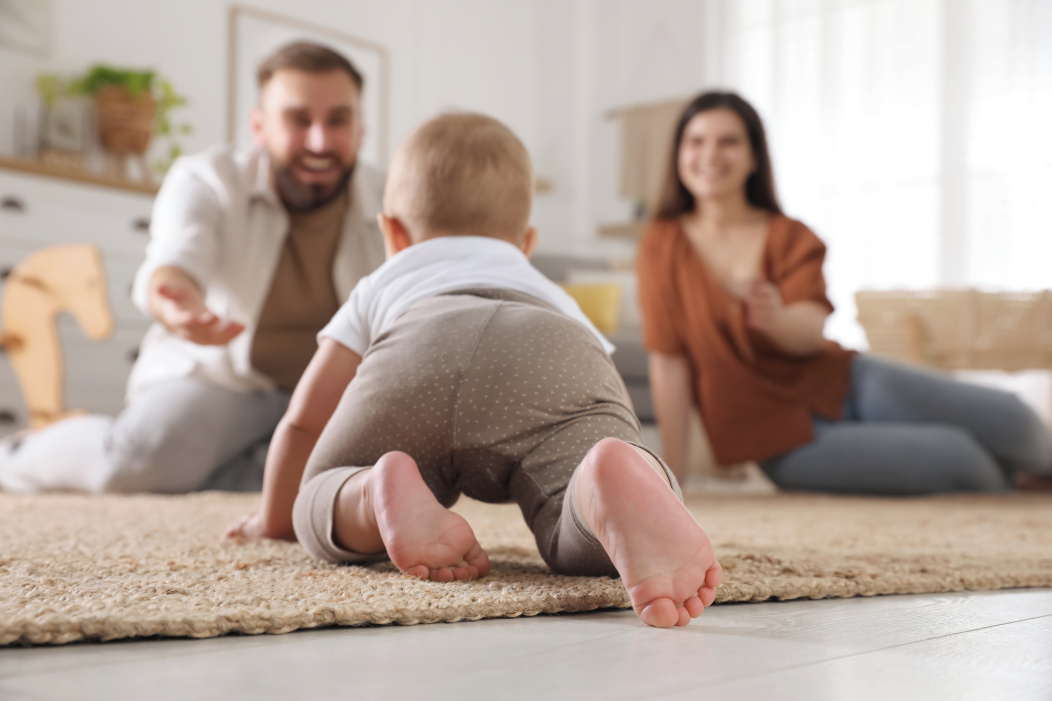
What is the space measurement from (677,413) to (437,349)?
1.40 m

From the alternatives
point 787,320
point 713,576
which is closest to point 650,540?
point 713,576

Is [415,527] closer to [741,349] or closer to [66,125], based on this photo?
[741,349]

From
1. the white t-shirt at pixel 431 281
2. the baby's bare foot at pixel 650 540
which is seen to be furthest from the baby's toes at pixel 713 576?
the white t-shirt at pixel 431 281

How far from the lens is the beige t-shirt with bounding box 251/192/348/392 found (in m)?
1.71

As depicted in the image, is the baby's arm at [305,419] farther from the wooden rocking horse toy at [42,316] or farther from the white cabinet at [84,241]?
the white cabinet at [84,241]

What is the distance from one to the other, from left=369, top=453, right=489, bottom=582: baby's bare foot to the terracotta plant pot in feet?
10.2

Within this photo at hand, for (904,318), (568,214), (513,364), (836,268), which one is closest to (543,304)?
(513,364)

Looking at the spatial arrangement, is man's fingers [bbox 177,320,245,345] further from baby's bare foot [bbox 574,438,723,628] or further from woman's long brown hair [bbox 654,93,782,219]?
woman's long brown hair [bbox 654,93,782,219]

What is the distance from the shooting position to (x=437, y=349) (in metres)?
0.71

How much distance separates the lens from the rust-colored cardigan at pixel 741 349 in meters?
2.01

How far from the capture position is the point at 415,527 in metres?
0.60

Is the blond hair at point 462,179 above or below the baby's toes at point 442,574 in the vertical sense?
above

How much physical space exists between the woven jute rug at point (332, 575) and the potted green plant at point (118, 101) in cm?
242

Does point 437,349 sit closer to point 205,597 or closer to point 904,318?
point 205,597
